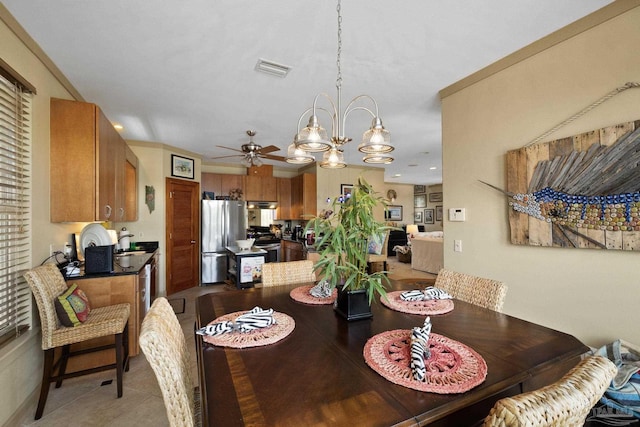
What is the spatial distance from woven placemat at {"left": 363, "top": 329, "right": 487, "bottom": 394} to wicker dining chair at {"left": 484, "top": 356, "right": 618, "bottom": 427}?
0.85 feet

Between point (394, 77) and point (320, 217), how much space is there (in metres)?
1.72

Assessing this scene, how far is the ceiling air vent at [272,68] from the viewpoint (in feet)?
7.28

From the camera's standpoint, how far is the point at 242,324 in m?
1.21

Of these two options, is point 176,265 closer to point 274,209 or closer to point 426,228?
point 274,209

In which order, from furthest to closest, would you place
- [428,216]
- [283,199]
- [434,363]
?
[428,216], [283,199], [434,363]

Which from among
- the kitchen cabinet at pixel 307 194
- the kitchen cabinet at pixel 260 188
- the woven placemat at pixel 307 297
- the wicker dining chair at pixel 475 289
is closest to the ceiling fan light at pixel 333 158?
the woven placemat at pixel 307 297

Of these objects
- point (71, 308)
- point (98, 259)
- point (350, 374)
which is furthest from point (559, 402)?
point (98, 259)

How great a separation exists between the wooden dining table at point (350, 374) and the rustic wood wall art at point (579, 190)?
922 mm

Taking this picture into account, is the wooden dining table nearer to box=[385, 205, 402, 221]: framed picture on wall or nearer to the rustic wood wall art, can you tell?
the rustic wood wall art

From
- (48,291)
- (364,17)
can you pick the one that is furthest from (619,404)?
(48,291)

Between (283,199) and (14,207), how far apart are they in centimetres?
478

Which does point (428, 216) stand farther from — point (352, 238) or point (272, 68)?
point (352, 238)

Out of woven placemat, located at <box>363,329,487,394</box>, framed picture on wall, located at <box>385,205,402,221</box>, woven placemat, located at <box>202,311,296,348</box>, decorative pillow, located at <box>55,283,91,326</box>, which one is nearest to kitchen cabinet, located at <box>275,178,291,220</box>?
decorative pillow, located at <box>55,283,91,326</box>

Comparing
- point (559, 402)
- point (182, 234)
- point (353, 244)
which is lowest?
point (559, 402)
